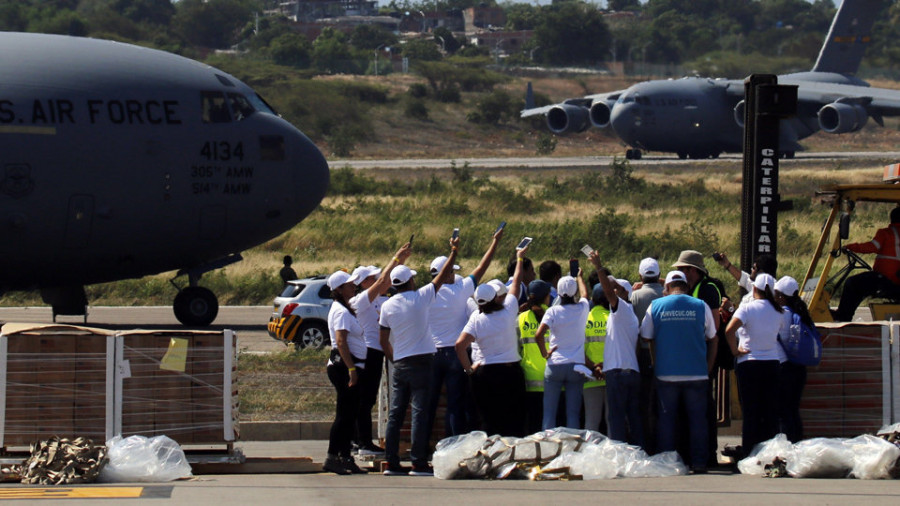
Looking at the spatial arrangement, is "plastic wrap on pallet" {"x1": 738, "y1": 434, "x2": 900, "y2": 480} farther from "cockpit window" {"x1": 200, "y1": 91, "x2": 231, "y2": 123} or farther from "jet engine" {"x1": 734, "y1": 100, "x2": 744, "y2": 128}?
"jet engine" {"x1": 734, "y1": 100, "x2": 744, "y2": 128}

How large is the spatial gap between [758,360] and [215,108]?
11664 mm

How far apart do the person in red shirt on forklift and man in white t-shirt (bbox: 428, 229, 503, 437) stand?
4.62 meters

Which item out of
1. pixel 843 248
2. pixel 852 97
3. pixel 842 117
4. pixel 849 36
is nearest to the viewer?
pixel 843 248

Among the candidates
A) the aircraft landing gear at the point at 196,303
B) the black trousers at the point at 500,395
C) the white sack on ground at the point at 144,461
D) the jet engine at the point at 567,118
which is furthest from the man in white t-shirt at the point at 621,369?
the jet engine at the point at 567,118

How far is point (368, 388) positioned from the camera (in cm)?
1150

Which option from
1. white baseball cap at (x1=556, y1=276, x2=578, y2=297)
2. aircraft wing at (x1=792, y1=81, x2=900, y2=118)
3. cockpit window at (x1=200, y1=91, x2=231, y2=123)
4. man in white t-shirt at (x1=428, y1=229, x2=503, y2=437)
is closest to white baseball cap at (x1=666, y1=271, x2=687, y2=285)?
white baseball cap at (x1=556, y1=276, x2=578, y2=297)

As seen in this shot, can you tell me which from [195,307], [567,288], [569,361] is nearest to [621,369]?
[569,361]

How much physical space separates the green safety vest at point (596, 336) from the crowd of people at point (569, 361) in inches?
0.4

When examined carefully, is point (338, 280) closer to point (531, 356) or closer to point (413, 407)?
point (413, 407)

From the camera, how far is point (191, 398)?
11172mm

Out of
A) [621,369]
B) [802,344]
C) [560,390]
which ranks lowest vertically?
[560,390]

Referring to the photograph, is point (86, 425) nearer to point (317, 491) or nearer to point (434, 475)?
point (317, 491)

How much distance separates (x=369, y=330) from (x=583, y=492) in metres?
2.63

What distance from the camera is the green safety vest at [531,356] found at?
38.4 feet
